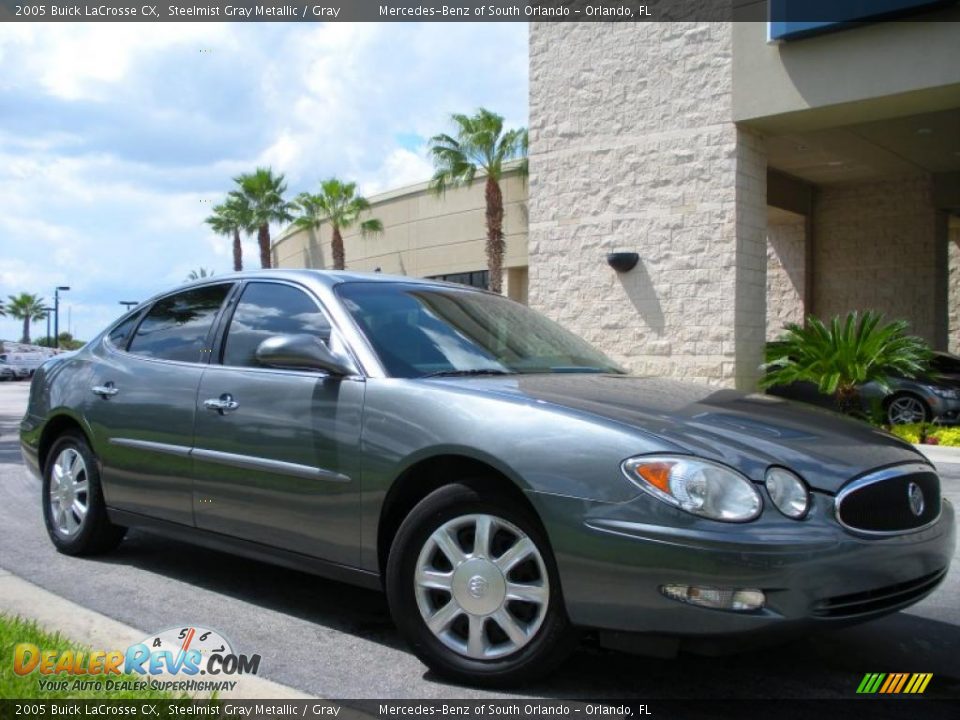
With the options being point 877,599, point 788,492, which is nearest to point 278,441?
point 788,492

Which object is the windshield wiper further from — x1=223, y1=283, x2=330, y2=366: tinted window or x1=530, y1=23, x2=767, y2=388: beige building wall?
x1=530, y1=23, x2=767, y2=388: beige building wall

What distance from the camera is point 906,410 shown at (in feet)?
46.1

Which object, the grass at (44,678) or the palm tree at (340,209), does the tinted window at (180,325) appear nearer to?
the grass at (44,678)

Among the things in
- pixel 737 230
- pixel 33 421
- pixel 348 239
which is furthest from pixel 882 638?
pixel 348 239

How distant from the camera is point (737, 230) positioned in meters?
13.3

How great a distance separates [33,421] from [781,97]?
10547mm

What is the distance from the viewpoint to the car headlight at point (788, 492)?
298cm

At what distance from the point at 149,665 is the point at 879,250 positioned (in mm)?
18940

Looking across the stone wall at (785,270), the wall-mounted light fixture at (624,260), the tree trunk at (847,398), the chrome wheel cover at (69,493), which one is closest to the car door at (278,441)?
the chrome wheel cover at (69,493)

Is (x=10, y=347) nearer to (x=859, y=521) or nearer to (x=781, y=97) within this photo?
(x=781, y=97)

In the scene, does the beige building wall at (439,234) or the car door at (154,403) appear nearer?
the car door at (154,403)

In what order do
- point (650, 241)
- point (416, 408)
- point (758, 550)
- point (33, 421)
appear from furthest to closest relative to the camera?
point (650, 241) → point (33, 421) → point (416, 408) → point (758, 550)

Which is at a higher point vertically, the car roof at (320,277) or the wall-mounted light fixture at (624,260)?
the wall-mounted light fixture at (624,260)

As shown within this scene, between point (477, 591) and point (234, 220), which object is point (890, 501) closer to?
point (477, 591)
